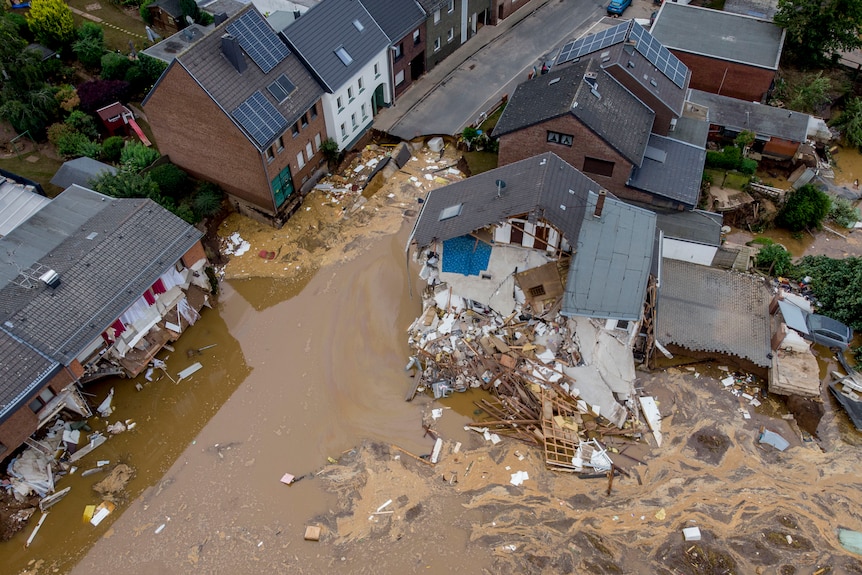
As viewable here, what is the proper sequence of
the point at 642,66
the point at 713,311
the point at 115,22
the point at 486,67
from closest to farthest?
the point at 713,311
the point at 642,66
the point at 486,67
the point at 115,22

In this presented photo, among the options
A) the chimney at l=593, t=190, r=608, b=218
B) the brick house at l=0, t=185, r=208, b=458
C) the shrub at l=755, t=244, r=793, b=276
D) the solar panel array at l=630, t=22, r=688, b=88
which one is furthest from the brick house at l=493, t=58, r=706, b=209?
the brick house at l=0, t=185, r=208, b=458

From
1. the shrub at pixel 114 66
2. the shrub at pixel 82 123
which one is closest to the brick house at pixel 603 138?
the shrub at pixel 82 123

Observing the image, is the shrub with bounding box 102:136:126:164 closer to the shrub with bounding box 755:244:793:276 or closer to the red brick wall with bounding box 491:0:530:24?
the red brick wall with bounding box 491:0:530:24

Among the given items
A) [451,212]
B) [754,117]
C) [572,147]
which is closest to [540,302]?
[451,212]

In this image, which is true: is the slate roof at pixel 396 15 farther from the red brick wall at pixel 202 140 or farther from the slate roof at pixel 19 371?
the slate roof at pixel 19 371

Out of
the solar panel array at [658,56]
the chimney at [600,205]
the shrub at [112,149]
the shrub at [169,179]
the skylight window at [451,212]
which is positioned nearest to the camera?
the chimney at [600,205]

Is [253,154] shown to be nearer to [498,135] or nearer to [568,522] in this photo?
[498,135]

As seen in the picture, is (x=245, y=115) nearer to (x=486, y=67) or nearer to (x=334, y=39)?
(x=334, y=39)
